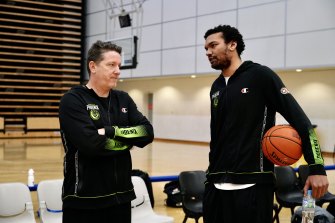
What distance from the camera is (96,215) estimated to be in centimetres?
255

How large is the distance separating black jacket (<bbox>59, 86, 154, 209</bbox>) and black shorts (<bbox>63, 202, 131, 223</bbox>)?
0.04m

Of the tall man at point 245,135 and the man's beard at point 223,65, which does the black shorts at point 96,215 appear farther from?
the man's beard at point 223,65

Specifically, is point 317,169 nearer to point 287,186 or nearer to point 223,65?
point 223,65

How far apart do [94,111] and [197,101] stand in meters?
16.0

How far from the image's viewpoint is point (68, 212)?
101 inches

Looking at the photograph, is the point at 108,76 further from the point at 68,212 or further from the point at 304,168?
the point at 304,168

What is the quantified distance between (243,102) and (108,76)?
0.81 metres

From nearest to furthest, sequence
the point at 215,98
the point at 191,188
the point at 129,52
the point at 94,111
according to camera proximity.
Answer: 1. the point at 94,111
2. the point at 215,98
3. the point at 191,188
4. the point at 129,52

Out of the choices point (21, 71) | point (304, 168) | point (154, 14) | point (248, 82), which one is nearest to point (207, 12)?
point (154, 14)

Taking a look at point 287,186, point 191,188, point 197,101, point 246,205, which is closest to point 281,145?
point 246,205

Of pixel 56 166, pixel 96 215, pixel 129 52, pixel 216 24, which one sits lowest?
pixel 56 166

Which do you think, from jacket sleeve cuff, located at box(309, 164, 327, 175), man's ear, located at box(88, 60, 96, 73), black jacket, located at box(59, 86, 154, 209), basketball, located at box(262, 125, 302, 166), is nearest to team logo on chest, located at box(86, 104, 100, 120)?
black jacket, located at box(59, 86, 154, 209)

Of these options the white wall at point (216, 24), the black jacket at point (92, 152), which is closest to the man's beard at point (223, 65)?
the black jacket at point (92, 152)

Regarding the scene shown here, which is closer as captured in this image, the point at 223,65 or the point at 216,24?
the point at 223,65
